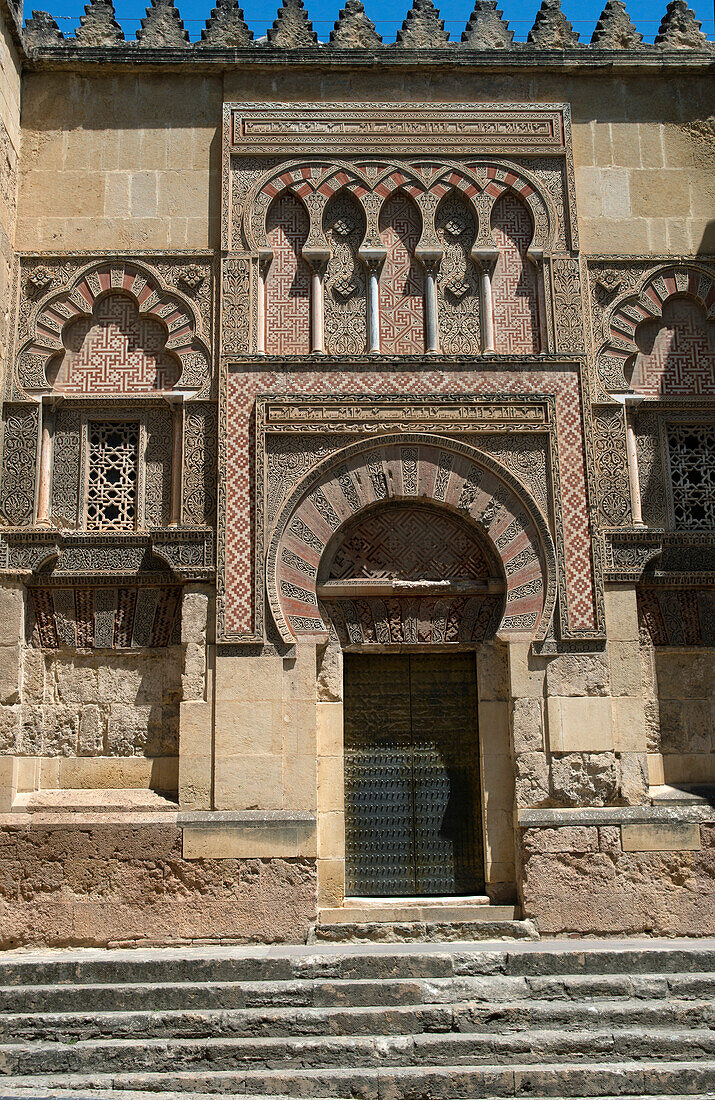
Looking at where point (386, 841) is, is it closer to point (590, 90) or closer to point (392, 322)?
point (392, 322)

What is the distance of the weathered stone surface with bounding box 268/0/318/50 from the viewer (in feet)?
27.8

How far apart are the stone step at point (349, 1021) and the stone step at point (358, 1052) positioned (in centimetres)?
9

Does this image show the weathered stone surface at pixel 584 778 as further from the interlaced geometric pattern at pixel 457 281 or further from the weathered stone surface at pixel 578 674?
the interlaced geometric pattern at pixel 457 281

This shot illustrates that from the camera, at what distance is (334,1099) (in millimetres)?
5246

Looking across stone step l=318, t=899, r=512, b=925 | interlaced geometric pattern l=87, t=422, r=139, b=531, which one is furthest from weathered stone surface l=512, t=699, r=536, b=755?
interlaced geometric pattern l=87, t=422, r=139, b=531

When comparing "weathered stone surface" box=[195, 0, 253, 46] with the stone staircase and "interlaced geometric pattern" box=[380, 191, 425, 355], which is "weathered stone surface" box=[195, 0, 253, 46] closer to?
"interlaced geometric pattern" box=[380, 191, 425, 355]

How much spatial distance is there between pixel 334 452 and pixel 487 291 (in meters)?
1.79

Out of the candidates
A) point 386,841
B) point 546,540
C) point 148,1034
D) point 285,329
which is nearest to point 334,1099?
point 148,1034

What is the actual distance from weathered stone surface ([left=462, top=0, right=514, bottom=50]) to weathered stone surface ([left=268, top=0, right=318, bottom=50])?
4.11 ft

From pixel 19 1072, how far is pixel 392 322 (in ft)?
18.2

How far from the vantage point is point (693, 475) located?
8164mm

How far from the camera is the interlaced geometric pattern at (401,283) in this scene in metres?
8.12

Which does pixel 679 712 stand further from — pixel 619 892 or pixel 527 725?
pixel 619 892

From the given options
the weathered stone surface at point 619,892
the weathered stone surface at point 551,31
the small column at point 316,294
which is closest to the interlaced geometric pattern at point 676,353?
the weathered stone surface at point 551,31
